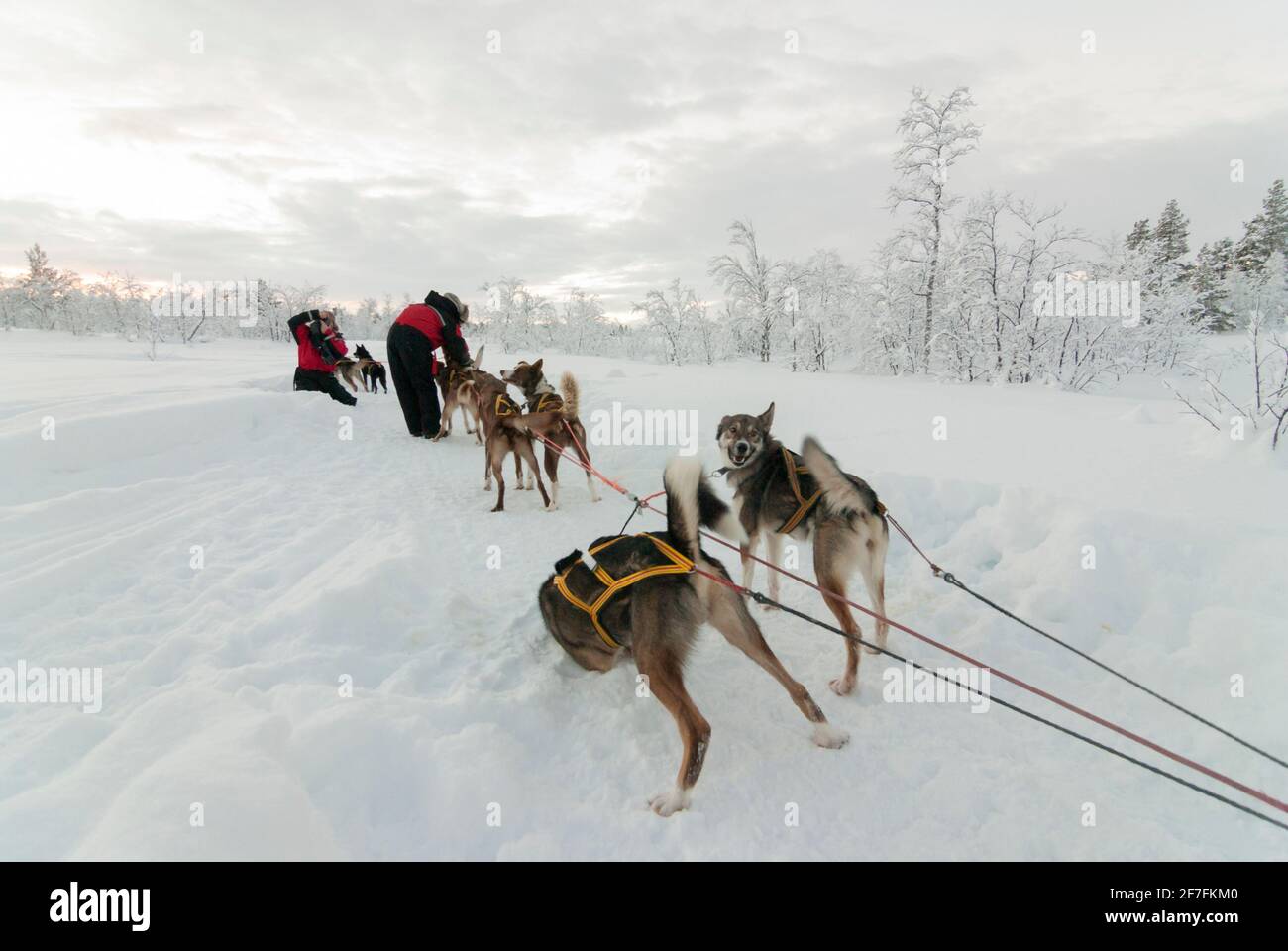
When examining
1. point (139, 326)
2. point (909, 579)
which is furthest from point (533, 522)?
point (139, 326)

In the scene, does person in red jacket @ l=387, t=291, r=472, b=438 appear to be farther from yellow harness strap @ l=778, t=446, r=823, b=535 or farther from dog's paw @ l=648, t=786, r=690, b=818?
dog's paw @ l=648, t=786, r=690, b=818

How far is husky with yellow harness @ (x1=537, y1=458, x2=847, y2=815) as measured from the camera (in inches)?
93.4

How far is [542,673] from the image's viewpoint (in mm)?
3074

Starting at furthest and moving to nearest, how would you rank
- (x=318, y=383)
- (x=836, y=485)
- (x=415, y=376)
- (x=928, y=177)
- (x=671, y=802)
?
(x=928, y=177) < (x=318, y=383) < (x=415, y=376) < (x=836, y=485) < (x=671, y=802)

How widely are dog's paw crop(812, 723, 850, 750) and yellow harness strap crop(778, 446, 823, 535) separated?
4.55 ft

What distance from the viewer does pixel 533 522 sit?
230 inches

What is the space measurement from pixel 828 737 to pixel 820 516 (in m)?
1.31

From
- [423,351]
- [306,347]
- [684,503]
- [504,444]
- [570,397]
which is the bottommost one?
[684,503]

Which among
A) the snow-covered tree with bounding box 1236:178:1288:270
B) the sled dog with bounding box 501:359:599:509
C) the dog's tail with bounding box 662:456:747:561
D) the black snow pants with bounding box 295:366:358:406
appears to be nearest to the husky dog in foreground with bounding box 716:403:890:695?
the dog's tail with bounding box 662:456:747:561

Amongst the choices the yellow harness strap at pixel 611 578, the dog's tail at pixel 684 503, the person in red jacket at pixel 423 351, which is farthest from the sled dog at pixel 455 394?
the dog's tail at pixel 684 503

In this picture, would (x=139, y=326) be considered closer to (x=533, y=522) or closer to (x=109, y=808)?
(x=533, y=522)

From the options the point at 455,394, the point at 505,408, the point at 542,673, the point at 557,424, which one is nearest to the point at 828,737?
the point at 542,673

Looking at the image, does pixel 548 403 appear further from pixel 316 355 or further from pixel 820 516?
pixel 316 355
